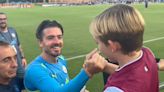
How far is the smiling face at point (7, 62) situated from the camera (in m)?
3.27

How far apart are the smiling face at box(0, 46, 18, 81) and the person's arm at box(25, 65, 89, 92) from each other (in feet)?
1.28

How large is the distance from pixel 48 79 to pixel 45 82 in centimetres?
4

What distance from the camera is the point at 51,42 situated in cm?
406

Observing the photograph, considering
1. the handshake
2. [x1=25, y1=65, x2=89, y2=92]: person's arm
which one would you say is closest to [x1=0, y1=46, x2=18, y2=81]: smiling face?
[x1=25, y1=65, x2=89, y2=92]: person's arm

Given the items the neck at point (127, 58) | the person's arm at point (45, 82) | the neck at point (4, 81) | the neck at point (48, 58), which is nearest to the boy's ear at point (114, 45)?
the neck at point (127, 58)

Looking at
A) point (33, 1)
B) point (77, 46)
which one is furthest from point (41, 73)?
point (33, 1)

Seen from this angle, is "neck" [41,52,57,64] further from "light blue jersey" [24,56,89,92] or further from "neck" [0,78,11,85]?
"neck" [0,78,11,85]

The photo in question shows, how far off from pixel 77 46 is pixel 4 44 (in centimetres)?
1319

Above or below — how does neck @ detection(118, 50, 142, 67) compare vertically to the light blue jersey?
above

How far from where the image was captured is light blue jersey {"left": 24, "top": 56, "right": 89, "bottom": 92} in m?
3.33

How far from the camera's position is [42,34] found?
13.5 ft

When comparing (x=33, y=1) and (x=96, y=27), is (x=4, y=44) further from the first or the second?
(x=33, y=1)

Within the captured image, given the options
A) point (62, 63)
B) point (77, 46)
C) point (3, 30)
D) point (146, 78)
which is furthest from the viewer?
point (77, 46)

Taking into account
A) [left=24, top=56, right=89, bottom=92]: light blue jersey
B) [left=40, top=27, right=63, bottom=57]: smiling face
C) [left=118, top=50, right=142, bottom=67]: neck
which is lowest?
[left=24, top=56, right=89, bottom=92]: light blue jersey
